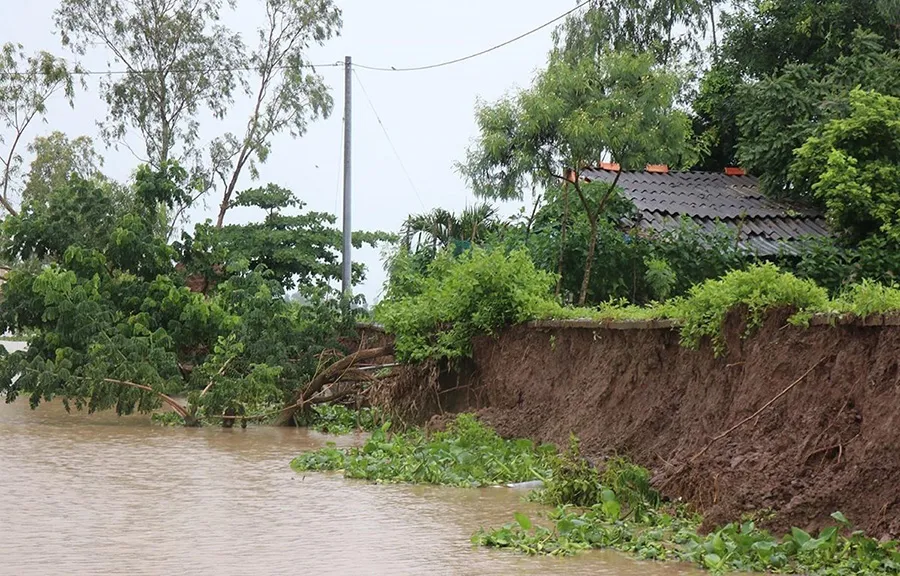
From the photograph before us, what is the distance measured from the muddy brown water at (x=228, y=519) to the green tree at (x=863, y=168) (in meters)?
9.69

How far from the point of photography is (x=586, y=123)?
19.4 metres

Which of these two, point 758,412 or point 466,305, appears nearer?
point 758,412

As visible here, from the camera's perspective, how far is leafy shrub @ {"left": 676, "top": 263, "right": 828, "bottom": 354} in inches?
351

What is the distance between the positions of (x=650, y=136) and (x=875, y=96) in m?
3.71

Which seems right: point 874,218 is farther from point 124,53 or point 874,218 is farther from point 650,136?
point 124,53

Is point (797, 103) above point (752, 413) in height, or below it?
above

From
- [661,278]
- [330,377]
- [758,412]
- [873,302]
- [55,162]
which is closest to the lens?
[873,302]

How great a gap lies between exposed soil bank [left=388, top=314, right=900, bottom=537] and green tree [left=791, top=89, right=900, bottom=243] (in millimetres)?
8099

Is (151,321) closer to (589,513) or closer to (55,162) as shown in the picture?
(589,513)

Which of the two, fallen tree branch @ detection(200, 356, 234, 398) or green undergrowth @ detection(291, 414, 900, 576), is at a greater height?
fallen tree branch @ detection(200, 356, 234, 398)

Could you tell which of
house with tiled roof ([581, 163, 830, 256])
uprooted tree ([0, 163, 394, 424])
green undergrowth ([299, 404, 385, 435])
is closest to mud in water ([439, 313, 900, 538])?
green undergrowth ([299, 404, 385, 435])

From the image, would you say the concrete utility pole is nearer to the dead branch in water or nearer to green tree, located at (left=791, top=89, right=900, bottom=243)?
the dead branch in water

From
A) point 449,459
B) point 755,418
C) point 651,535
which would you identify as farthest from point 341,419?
point 651,535

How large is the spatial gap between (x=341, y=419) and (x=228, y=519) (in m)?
8.00
